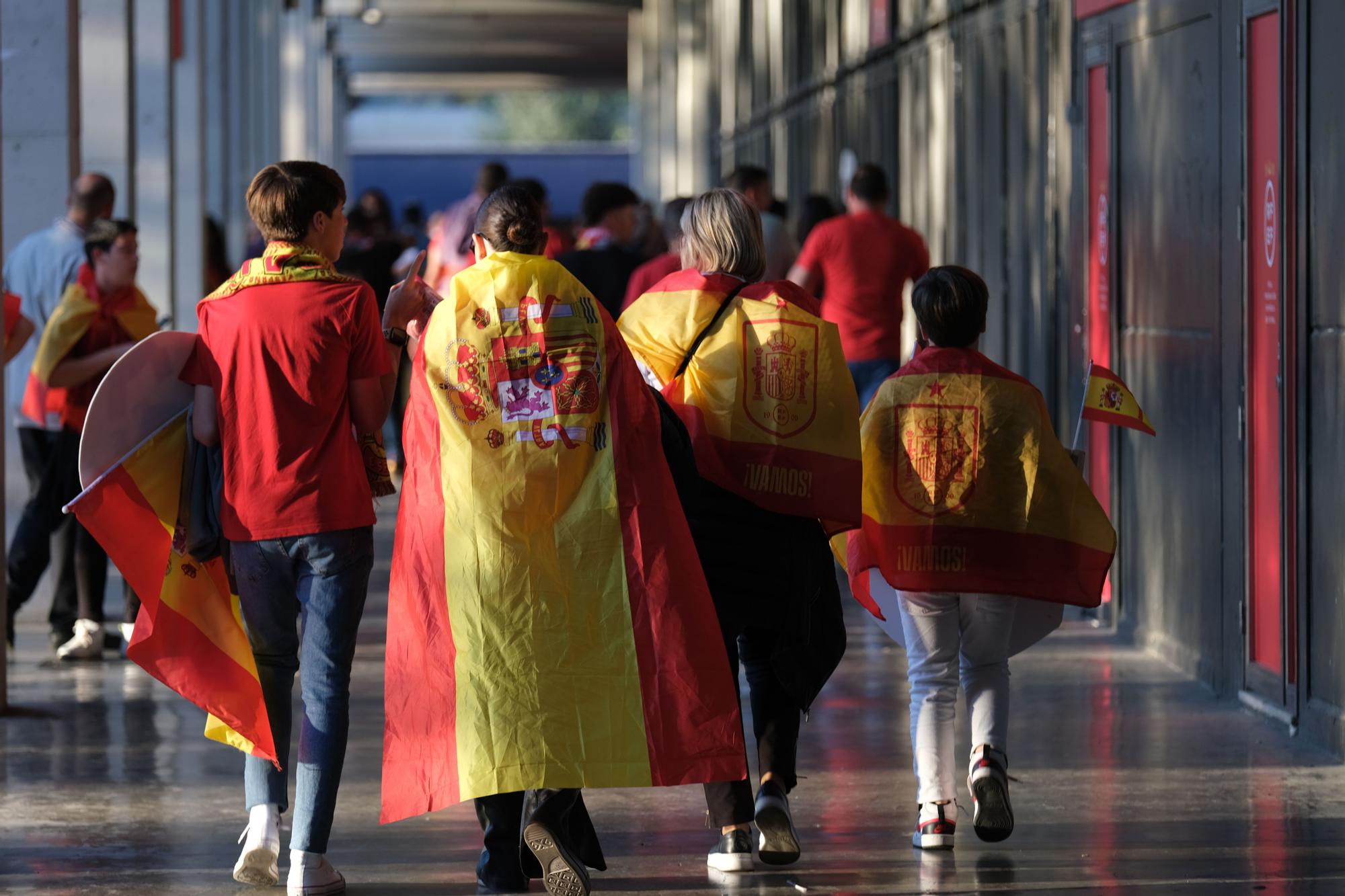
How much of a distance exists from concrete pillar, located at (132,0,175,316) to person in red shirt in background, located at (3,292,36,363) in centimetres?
475

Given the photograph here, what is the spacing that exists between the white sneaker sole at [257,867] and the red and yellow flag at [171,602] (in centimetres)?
23

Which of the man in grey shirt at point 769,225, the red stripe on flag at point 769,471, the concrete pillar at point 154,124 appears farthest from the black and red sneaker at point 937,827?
the concrete pillar at point 154,124

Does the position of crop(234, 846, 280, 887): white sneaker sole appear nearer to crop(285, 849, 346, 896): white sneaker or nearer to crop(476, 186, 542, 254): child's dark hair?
crop(285, 849, 346, 896): white sneaker

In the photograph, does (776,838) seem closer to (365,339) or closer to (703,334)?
(703,334)

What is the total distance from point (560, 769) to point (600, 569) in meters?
0.44

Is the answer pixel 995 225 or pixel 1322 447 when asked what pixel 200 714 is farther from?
pixel 995 225

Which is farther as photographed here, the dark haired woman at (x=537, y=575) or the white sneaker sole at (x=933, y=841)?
the white sneaker sole at (x=933, y=841)

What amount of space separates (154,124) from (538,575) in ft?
30.6

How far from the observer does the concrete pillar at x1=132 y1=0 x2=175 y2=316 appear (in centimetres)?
1278

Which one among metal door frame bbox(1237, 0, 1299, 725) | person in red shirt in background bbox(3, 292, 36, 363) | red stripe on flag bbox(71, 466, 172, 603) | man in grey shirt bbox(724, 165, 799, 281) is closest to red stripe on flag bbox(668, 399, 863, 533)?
red stripe on flag bbox(71, 466, 172, 603)

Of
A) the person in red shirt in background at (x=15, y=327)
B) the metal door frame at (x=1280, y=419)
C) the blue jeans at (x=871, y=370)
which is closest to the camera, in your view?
the metal door frame at (x=1280, y=419)

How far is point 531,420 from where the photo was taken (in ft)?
14.6

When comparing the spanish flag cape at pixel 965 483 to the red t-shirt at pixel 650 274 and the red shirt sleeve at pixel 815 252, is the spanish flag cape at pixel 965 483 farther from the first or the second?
the red shirt sleeve at pixel 815 252

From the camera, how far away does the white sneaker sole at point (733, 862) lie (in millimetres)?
4949
